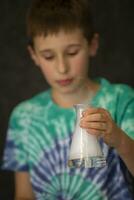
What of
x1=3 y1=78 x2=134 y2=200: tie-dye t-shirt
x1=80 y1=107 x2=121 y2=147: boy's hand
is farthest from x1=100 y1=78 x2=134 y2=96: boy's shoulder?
x1=80 y1=107 x2=121 y2=147: boy's hand

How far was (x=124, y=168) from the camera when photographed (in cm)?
79

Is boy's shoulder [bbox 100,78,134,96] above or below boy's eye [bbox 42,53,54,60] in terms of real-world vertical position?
below

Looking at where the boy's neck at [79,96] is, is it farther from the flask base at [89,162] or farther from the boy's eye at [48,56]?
the flask base at [89,162]

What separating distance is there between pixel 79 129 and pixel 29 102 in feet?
0.93

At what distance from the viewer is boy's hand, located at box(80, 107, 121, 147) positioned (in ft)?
1.87

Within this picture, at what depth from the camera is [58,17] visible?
0.77 metres

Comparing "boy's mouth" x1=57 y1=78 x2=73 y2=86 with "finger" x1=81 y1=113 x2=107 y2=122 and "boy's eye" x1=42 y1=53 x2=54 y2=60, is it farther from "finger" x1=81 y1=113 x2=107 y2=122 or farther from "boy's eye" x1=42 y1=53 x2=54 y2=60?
"finger" x1=81 y1=113 x2=107 y2=122

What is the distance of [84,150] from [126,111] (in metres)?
0.23

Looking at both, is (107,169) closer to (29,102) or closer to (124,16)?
(29,102)

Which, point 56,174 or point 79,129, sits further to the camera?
point 56,174

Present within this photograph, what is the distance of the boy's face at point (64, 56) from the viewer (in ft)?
2.52

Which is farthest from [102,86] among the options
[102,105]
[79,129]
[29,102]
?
[79,129]

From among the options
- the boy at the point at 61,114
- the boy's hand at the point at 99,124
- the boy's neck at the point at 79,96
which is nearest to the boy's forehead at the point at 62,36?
the boy at the point at 61,114

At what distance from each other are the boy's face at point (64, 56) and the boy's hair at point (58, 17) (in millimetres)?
11
